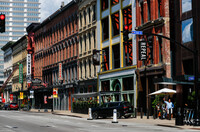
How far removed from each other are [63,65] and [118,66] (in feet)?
73.3

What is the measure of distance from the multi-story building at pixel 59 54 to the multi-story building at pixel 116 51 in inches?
397

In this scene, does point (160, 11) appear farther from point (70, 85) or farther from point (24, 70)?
point (24, 70)

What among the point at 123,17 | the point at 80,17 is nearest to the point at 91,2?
the point at 80,17

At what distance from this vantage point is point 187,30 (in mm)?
37375

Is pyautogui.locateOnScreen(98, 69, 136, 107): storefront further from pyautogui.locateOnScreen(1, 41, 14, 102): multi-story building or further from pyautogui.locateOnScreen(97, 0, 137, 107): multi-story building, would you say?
pyautogui.locateOnScreen(1, 41, 14, 102): multi-story building

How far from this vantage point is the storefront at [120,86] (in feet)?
156

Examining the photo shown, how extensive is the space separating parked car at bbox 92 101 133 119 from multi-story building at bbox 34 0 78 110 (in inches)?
927

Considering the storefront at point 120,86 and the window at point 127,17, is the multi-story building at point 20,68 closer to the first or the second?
the storefront at point 120,86

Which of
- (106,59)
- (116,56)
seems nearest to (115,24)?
(116,56)

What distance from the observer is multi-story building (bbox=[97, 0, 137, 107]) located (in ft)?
157

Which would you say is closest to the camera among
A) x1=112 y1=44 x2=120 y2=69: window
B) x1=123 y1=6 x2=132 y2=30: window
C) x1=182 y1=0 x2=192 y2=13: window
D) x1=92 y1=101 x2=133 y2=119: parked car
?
x1=182 y1=0 x2=192 y2=13: window

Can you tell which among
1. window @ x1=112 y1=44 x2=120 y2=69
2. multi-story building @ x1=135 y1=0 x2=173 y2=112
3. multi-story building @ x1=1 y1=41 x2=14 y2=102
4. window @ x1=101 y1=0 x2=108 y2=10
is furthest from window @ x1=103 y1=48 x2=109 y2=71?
multi-story building @ x1=1 y1=41 x2=14 y2=102

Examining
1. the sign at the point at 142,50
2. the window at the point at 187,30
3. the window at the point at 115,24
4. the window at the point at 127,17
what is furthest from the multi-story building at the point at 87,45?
the window at the point at 187,30

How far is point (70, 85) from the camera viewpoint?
6744 cm
